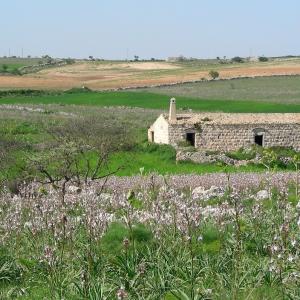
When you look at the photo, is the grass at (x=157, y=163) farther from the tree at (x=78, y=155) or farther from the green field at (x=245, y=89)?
the green field at (x=245, y=89)

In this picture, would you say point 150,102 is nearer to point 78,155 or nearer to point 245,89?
point 245,89

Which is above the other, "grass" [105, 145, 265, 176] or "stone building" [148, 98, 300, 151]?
"stone building" [148, 98, 300, 151]

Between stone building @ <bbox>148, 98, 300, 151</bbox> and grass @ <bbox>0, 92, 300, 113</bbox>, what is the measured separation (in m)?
22.7

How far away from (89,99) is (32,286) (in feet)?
264

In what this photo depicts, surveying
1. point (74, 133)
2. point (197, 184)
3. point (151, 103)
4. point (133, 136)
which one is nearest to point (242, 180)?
point (197, 184)

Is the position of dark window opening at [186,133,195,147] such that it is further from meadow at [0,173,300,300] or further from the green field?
the green field

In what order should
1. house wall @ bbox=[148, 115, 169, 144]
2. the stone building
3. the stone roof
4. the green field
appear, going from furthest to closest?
the green field, the stone roof, house wall @ bbox=[148, 115, 169, 144], the stone building

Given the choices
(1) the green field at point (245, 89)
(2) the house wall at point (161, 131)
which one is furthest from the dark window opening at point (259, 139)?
(1) the green field at point (245, 89)

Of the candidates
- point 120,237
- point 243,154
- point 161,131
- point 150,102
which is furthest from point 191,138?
point 150,102

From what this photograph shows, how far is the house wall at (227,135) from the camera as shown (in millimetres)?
43688

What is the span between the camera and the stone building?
4369cm

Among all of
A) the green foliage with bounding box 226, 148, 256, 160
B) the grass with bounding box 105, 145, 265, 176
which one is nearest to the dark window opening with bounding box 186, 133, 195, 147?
the grass with bounding box 105, 145, 265, 176

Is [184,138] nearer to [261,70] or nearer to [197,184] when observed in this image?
[197,184]

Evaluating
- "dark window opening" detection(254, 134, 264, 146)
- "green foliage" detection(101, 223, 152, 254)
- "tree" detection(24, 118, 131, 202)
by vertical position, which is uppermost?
"green foliage" detection(101, 223, 152, 254)
